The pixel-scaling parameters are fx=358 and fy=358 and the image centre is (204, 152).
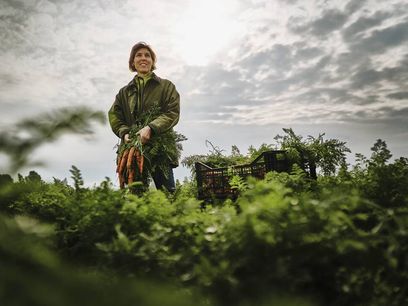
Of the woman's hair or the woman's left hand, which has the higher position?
the woman's hair

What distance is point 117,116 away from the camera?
622cm

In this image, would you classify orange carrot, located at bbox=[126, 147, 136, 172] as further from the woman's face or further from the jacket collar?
the woman's face

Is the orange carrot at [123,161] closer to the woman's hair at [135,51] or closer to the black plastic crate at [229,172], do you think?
the black plastic crate at [229,172]

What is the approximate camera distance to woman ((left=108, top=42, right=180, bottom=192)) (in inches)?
221

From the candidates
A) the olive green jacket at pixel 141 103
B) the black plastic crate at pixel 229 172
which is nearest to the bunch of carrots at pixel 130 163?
the olive green jacket at pixel 141 103

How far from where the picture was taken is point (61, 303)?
677 millimetres

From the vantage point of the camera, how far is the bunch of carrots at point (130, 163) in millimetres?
4965

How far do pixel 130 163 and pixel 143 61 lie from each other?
2136mm

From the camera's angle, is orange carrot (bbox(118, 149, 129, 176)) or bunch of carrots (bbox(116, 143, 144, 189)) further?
orange carrot (bbox(118, 149, 129, 176))

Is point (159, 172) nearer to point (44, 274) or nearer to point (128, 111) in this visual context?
point (128, 111)

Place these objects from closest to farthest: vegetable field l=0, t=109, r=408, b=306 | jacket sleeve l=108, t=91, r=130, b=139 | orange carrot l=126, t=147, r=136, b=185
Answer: vegetable field l=0, t=109, r=408, b=306 → orange carrot l=126, t=147, r=136, b=185 → jacket sleeve l=108, t=91, r=130, b=139

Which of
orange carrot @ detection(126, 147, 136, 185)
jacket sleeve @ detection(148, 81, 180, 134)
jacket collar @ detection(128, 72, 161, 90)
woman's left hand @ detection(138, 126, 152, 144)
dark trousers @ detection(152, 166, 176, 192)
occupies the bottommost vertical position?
dark trousers @ detection(152, 166, 176, 192)

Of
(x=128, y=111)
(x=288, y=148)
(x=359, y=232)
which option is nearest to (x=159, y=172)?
(x=128, y=111)

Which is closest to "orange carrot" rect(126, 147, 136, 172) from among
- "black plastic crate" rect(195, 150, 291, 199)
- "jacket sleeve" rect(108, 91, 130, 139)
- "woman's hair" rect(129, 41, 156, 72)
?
"jacket sleeve" rect(108, 91, 130, 139)
